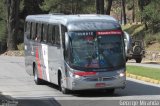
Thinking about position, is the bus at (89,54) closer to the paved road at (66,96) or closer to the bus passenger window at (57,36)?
the bus passenger window at (57,36)

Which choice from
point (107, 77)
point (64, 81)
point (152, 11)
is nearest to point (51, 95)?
point (64, 81)

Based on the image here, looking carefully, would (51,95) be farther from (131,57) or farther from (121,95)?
(131,57)

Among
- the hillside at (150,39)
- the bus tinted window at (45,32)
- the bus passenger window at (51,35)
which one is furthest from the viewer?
the hillside at (150,39)

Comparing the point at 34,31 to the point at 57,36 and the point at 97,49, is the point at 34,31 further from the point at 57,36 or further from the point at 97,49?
the point at 97,49

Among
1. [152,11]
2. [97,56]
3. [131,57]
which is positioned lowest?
[131,57]

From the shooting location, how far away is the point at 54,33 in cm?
2116

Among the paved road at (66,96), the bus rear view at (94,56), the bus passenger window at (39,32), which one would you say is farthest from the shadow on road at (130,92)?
the bus passenger window at (39,32)

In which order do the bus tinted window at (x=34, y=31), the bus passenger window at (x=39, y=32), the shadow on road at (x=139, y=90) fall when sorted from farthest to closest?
the bus tinted window at (x=34, y=31) < the bus passenger window at (x=39, y=32) < the shadow on road at (x=139, y=90)

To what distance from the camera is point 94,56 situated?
1911cm

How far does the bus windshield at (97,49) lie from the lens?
1903cm

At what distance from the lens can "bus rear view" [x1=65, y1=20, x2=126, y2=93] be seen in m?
18.9

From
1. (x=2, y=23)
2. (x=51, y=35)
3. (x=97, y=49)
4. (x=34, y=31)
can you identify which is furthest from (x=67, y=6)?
(x=97, y=49)

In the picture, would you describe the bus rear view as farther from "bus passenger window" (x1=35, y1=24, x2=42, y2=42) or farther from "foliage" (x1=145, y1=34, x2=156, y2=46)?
"foliage" (x1=145, y1=34, x2=156, y2=46)

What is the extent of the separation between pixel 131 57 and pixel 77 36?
85.4 feet
